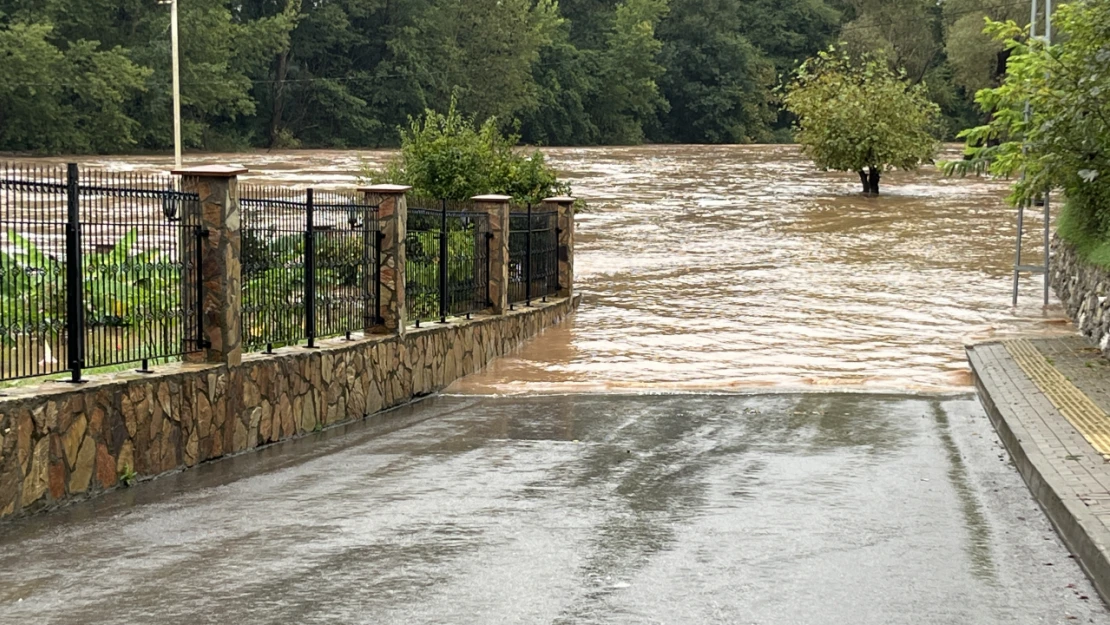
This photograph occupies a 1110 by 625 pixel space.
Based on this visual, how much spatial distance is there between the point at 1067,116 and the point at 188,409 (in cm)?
1112

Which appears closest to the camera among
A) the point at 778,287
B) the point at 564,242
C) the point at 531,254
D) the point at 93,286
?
the point at 93,286

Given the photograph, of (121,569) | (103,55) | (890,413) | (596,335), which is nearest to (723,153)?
(103,55)

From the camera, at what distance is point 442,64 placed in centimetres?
9669

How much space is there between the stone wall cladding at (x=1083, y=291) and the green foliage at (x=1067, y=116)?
656mm

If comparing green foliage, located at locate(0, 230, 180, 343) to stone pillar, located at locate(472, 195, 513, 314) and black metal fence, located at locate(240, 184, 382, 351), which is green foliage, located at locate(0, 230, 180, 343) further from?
stone pillar, located at locate(472, 195, 513, 314)

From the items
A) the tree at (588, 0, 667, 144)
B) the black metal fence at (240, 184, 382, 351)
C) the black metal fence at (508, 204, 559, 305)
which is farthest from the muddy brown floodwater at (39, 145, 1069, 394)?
the tree at (588, 0, 667, 144)

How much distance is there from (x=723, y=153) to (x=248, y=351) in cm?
7455

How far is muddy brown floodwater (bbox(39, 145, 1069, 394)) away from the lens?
17997 mm

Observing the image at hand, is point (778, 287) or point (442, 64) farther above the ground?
point (442, 64)

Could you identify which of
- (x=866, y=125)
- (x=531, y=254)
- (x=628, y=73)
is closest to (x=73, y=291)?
(x=531, y=254)

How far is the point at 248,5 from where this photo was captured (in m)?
93.1

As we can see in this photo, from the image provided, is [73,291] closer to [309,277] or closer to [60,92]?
[309,277]

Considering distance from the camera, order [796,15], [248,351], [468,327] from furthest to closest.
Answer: [796,15] < [468,327] < [248,351]

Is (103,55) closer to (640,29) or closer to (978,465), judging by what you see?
(640,29)
